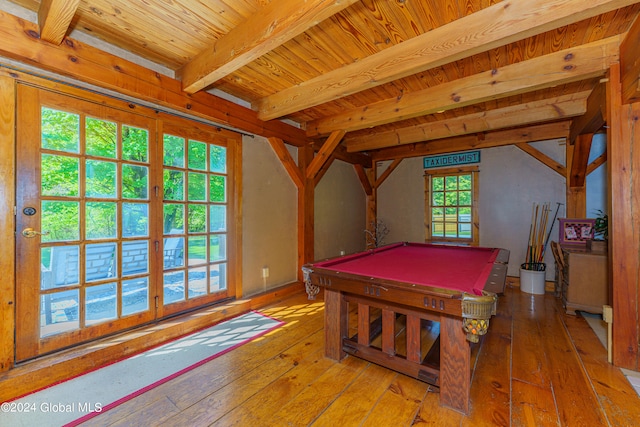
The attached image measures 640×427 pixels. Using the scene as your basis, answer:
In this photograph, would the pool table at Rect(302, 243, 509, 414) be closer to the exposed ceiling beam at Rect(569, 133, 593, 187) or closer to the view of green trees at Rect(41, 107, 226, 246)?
the view of green trees at Rect(41, 107, 226, 246)

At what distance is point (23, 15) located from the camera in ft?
5.64

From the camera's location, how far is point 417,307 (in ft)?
5.52

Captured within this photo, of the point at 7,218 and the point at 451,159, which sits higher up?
the point at 451,159

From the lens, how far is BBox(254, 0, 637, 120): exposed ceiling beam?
1.47m

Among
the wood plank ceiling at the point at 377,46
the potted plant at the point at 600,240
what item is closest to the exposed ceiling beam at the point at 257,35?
the wood plank ceiling at the point at 377,46

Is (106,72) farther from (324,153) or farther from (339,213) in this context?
(339,213)

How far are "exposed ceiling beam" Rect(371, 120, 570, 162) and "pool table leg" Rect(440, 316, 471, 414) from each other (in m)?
3.81

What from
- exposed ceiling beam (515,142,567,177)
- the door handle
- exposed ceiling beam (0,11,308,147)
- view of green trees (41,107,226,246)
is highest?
exposed ceiling beam (0,11,308,147)

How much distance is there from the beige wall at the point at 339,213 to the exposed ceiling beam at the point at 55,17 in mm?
3359

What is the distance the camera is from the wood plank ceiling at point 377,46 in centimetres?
160

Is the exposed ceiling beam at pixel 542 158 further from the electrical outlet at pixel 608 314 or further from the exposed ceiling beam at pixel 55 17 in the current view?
the exposed ceiling beam at pixel 55 17

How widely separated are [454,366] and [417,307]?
0.36 m

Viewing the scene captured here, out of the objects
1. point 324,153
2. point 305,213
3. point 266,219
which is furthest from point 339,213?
point 266,219

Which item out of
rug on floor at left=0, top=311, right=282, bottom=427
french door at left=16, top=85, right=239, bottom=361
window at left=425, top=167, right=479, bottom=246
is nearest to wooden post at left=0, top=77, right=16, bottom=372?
french door at left=16, top=85, right=239, bottom=361
